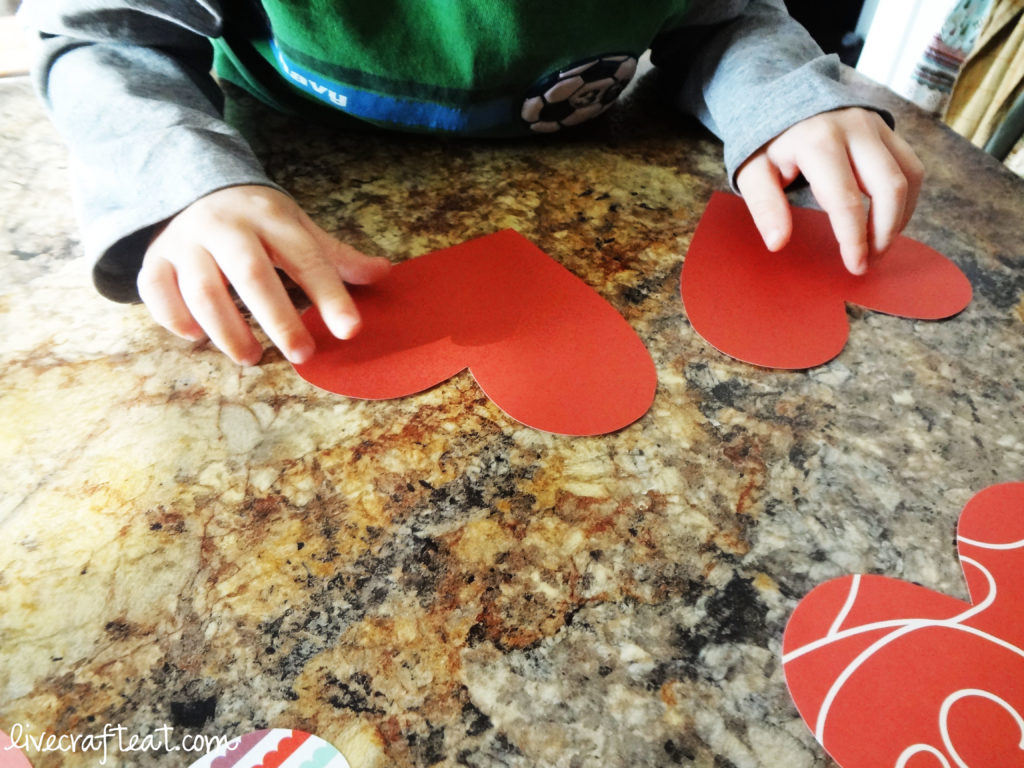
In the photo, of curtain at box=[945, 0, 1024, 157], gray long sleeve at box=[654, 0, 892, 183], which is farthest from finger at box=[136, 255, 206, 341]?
curtain at box=[945, 0, 1024, 157]

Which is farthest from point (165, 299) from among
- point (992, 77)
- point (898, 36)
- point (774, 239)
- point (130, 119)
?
point (898, 36)

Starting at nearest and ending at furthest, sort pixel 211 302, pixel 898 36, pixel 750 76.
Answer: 1. pixel 211 302
2. pixel 750 76
3. pixel 898 36

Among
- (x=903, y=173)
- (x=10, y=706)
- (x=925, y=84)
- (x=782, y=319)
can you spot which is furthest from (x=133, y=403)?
(x=925, y=84)

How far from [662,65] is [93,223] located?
0.57m

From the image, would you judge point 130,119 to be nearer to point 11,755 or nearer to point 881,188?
point 11,755

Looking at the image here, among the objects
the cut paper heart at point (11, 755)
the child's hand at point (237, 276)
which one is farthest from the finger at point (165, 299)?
the cut paper heart at point (11, 755)

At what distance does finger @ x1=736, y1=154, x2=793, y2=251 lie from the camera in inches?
20.4

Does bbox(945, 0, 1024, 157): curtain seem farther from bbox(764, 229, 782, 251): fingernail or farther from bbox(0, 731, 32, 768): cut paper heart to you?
bbox(0, 731, 32, 768): cut paper heart

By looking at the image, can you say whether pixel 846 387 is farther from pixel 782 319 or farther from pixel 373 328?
pixel 373 328

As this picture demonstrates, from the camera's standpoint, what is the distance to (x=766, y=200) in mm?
544

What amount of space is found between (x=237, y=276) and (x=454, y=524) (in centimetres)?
21

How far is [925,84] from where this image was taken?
3.99 feet

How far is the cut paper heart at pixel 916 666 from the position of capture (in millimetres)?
317

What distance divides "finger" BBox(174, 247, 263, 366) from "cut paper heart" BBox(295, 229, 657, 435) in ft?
0.15
